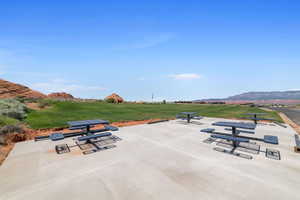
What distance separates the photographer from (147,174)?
11.8 feet

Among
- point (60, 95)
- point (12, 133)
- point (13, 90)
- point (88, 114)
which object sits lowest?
point (12, 133)

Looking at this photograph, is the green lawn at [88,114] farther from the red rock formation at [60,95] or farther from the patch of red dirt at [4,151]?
the red rock formation at [60,95]

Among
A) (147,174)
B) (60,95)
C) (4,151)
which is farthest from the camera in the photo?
(60,95)

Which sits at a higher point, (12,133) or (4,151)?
(12,133)

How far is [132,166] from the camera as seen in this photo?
13.2 ft

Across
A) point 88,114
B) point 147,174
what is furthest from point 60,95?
point 147,174

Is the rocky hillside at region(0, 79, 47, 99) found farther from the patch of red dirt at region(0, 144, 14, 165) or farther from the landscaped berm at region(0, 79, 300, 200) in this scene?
the landscaped berm at region(0, 79, 300, 200)

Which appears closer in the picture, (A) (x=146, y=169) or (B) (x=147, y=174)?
(B) (x=147, y=174)

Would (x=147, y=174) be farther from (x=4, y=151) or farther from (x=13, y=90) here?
(x=13, y=90)

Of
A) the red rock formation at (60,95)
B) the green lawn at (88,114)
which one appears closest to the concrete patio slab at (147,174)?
the green lawn at (88,114)

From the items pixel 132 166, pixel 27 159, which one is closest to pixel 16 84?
pixel 27 159

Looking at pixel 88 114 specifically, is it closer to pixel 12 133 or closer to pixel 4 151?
pixel 12 133

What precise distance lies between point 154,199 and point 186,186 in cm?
84

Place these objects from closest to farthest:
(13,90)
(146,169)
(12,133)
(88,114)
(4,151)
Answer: (146,169)
(4,151)
(12,133)
(88,114)
(13,90)
